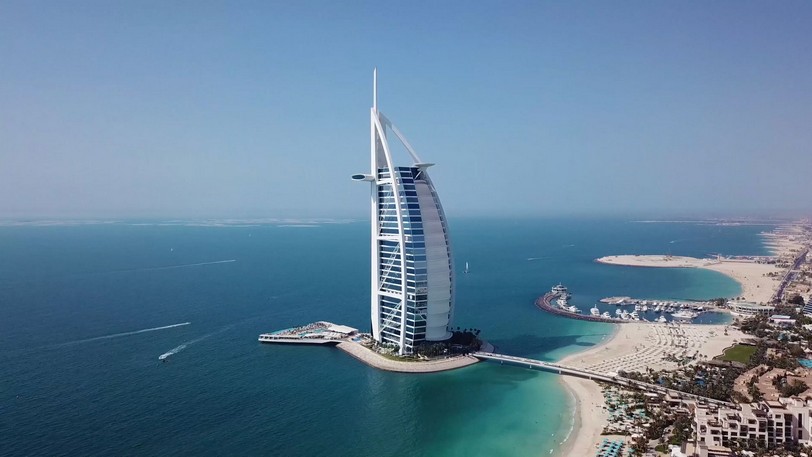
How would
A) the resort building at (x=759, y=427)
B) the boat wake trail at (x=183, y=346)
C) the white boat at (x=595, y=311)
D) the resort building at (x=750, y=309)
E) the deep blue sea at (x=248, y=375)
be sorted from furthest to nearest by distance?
the resort building at (x=750, y=309)
the white boat at (x=595, y=311)
the boat wake trail at (x=183, y=346)
the deep blue sea at (x=248, y=375)
the resort building at (x=759, y=427)

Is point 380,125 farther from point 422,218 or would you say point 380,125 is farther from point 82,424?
point 82,424

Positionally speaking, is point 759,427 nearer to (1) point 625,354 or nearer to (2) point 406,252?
(1) point 625,354

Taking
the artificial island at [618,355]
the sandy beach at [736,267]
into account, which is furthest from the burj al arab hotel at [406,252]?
the sandy beach at [736,267]

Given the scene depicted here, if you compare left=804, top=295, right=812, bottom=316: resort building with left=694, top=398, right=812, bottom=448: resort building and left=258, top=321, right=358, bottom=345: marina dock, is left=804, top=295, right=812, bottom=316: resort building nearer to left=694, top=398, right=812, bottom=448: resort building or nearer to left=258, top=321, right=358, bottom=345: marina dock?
left=694, top=398, right=812, bottom=448: resort building

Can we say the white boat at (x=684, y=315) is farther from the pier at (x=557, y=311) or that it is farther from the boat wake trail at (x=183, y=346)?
the boat wake trail at (x=183, y=346)

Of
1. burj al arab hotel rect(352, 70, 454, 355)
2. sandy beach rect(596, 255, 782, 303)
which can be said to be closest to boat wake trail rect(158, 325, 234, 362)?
burj al arab hotel rect(352, 70, 454, 355)

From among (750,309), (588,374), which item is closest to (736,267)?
(750,309)
